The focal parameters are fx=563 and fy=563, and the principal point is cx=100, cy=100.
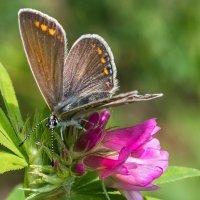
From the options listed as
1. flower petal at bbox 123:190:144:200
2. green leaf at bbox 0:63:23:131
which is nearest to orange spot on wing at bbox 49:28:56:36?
green leaf at bbox 0:63:23:131

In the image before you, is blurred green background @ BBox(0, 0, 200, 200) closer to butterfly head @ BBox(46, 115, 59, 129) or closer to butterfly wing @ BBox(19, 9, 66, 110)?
butterfly wing @ BBox(19, 9, 66, 110)

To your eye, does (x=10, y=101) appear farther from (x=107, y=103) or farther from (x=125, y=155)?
(x=125, y=155)

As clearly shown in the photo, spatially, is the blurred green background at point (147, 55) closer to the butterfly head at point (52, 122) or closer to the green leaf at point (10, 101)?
the green leaf at point (10, 101)

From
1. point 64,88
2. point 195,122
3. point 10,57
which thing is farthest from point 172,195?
point 64,88

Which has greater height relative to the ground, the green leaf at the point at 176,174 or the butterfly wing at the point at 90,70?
the butterfly wing at the point at 90,70

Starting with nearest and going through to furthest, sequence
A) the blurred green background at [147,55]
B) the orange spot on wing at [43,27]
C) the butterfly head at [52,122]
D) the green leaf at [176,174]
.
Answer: the butterfly head at [52,122] → the orange spot on wing at [43,27] → the green leaf at [176,174] → the blurred green background at [147,55]

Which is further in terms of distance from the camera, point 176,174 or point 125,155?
point 176,174

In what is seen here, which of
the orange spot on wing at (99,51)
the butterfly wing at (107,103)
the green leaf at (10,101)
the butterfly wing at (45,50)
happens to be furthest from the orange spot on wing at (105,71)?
the green leaf at (10,101)

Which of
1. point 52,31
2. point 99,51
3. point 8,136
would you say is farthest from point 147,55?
point 8,136
